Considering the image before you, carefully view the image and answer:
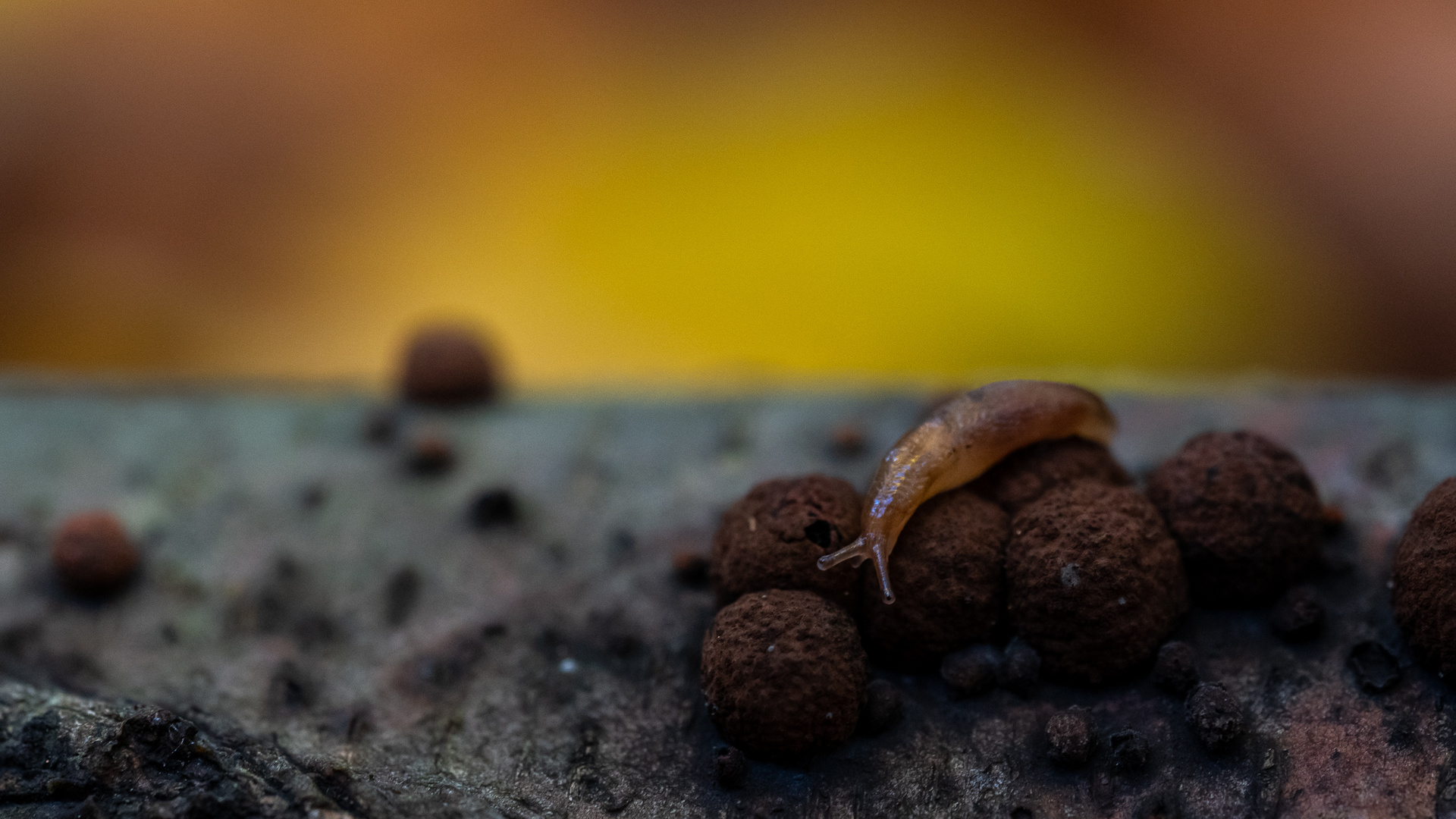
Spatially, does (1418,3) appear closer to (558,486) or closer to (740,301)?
(740,301)

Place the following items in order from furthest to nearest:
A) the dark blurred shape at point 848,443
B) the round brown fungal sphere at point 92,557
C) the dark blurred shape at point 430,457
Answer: the dark blurred shape at point 430,457, the dark blurred shape at point 848,443, the round brown fungal sphere at point 92,557

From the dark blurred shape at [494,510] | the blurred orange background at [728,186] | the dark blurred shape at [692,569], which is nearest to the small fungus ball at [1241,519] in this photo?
the dark blurred shape at [692,569]

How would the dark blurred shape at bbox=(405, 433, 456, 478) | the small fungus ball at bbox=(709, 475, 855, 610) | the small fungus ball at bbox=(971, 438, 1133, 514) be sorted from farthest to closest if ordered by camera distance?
the dark blurred shape at bbox=(405, 433, 456, 478) < the small fungus ball at bbox=(971, 438, 1133, 514) < the small fungus ball at bbox=(709, 475, 855, 610)

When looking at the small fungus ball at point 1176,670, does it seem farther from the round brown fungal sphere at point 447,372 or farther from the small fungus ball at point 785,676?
the round brown fungal sphere at point 447,372

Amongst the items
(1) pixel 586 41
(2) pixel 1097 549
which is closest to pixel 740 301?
(1) pixel 586 41

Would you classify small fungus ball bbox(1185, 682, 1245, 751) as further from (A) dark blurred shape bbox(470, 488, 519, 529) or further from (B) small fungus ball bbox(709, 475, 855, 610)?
(A) dark blurred shape bbox(470, 488, 519, 529)

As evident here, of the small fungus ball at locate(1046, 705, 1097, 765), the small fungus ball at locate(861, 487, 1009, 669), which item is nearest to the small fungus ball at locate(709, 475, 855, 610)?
the small fungus ball at locate(861, 487, 1009, 669)
